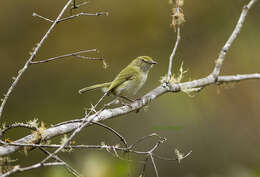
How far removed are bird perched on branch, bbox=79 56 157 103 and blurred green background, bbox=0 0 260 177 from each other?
14.1 ft

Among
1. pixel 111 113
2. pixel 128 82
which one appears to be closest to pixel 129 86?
pixel 128 82

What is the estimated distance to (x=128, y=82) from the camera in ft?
18.6

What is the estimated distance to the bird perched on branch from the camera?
558cm

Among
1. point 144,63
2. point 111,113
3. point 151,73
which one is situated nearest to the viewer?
point 111,113

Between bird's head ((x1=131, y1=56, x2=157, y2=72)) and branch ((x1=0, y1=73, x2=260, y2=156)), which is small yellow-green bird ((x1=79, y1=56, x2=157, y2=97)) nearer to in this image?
bird's head ((x1=131, y1=56, x2=157, y2=72))

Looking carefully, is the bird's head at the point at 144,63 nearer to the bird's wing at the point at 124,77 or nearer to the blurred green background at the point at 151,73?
the bird's wing at the point at 124,77

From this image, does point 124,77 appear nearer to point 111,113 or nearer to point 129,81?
point 129,81

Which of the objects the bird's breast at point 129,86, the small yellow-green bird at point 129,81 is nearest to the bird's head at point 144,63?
the small yellow-green bird at point 129,81

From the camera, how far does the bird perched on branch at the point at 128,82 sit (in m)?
5.58

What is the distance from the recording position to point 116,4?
1199 cm

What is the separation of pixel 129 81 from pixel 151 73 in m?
5.76

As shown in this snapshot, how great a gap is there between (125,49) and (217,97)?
2.56 m

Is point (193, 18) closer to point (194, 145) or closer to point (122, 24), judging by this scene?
point (122, 24)

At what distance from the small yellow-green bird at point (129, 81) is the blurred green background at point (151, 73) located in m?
4.30
